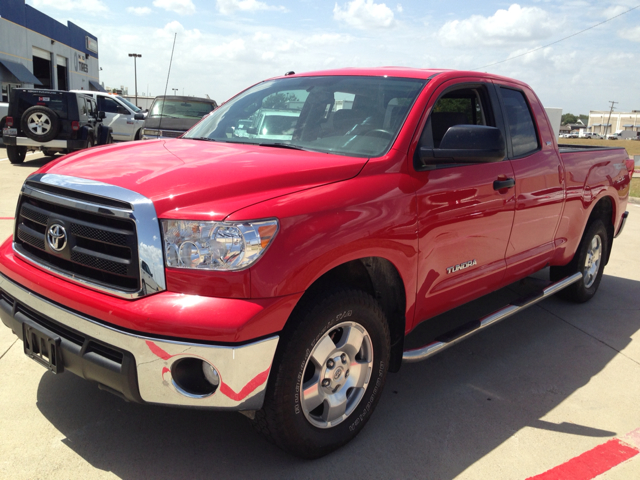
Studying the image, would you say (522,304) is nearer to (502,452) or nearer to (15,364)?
(502,452)

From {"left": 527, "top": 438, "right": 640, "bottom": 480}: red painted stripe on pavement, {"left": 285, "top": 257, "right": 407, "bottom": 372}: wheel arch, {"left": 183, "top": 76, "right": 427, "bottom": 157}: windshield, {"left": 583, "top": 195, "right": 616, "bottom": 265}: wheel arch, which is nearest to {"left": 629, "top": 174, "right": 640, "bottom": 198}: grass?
{"left": 583, "top": 195, "right": 616, "bottom": 265}: wheel arch

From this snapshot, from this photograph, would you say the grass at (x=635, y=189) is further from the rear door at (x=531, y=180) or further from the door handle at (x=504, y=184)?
the door handle at (x=504, y=184)

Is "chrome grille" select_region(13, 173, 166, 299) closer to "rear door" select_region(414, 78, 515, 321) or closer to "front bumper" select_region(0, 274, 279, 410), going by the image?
"front bumper" select_region(0, 274, 279, 410)

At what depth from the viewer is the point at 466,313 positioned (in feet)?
15.7

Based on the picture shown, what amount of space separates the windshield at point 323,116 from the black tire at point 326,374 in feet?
2.92

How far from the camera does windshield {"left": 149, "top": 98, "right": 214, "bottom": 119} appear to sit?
14.1m

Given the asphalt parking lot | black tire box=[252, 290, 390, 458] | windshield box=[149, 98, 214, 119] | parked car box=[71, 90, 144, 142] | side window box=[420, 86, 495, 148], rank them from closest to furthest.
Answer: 1. black tire box=[252, 290, 390, 458]
2. the asphalt parking lot
3. side window box=[420, 86, 495, 148]
4. windshield box=[149, 98, 214, 119]
5. parked car box=[71, 90, 144, 142]

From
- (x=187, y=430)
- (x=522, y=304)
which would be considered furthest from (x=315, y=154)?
(x=522, y=304)

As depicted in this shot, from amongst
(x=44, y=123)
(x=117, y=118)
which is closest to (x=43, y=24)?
(x=117, y=118)

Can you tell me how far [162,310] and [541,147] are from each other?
3173 millimetres

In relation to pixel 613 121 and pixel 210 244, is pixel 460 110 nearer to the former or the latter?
pixel 210 244

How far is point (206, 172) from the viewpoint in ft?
8.18

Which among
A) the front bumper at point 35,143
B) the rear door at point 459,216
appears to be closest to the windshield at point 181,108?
the front bumper at point 35,143

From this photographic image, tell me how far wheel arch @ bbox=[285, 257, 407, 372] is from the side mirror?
61cm
